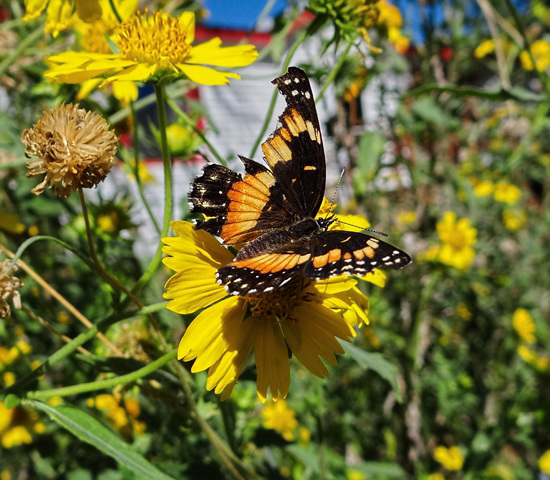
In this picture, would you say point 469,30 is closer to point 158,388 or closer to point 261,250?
point 261,250

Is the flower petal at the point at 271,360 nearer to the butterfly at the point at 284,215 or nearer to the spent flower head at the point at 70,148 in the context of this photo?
the butterfly at the point at 284,215

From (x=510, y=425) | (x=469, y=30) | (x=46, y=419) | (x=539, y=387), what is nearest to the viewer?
(x=46, y=419)

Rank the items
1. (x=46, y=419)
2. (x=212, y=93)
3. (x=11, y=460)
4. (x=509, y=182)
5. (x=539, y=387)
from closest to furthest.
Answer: (x=46, y=419) → (x=11, y=460) → (x=539, y=387) → (x=509, y=182) → (x=212, y=93)

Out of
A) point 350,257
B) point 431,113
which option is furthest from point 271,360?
point 431,113

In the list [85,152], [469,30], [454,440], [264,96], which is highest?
[264,96]

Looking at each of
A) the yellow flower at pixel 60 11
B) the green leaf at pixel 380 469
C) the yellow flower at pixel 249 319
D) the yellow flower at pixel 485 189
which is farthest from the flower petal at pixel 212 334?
the yellow flower at pixel 485 189

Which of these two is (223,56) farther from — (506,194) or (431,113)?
(506,194)

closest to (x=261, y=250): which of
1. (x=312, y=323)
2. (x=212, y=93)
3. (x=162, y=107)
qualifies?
(x=312, y=323)
